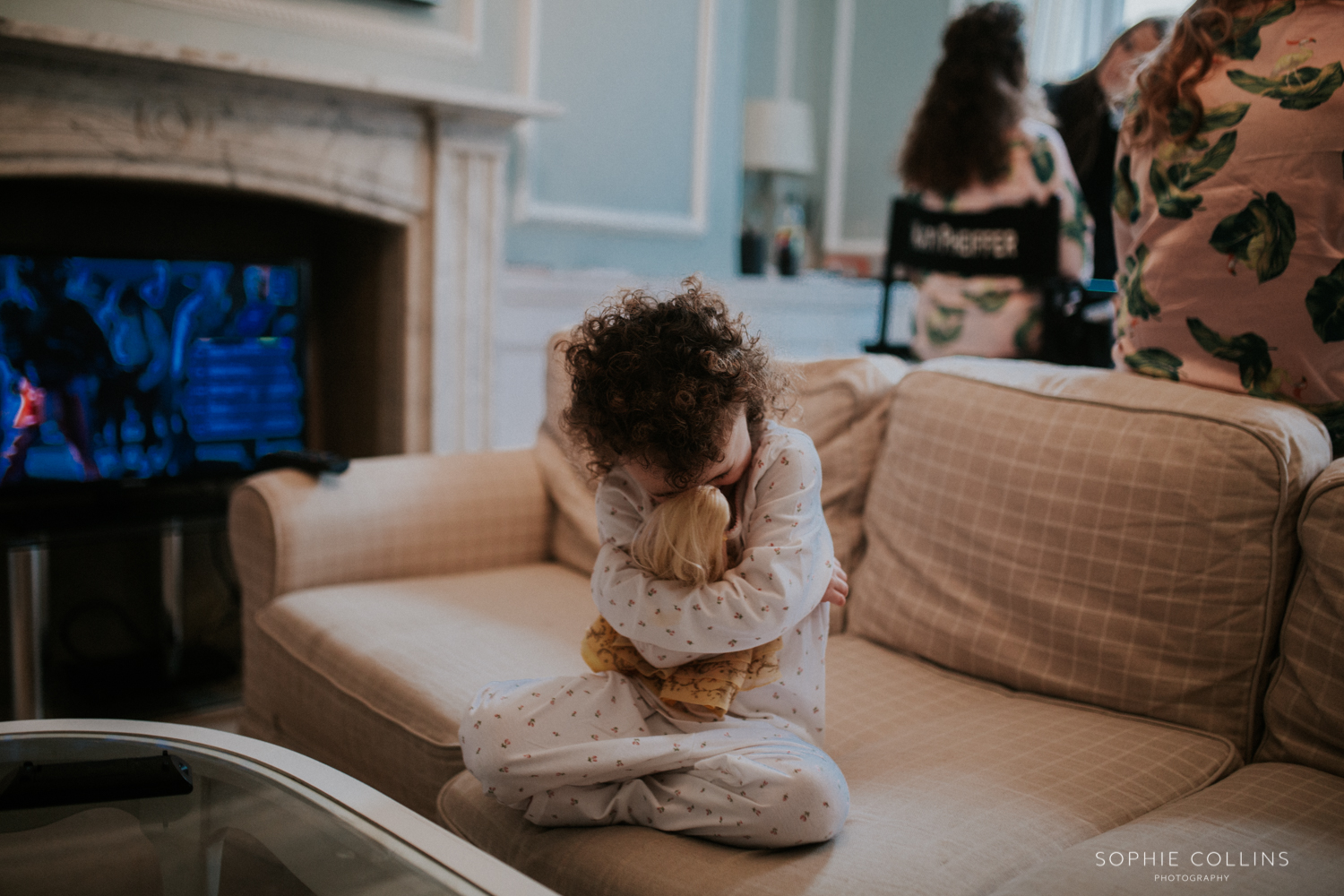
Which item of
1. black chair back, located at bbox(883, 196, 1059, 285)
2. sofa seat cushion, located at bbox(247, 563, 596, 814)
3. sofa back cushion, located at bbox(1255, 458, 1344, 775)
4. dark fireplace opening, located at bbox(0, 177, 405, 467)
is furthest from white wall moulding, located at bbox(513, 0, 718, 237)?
sofa back cushion, located at bbox(1255, 458, 1344, 775)

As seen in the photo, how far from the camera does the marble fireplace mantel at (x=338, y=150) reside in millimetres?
1994

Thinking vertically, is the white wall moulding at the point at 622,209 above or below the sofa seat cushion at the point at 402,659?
above

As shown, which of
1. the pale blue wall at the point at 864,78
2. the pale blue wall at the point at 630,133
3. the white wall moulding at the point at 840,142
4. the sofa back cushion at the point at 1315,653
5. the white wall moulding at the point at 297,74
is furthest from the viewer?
the white wall moulding at the point at 840,142

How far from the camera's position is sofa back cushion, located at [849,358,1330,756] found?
1.11 meters

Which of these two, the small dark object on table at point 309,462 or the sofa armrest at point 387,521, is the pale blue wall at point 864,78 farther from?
the small dark object on table at point 309,462

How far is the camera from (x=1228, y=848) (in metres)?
0.88

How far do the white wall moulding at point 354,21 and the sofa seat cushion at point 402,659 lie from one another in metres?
1.45

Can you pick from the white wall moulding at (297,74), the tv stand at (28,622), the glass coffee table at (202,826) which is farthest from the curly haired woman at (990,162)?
the tv stand at (28,622)

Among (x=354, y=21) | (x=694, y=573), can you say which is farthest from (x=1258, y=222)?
(x=354, y=21)

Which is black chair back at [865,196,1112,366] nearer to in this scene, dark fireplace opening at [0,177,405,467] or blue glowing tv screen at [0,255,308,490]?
dark fireplace opening at [0,177,405,467]

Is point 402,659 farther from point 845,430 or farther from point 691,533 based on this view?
point 845,430

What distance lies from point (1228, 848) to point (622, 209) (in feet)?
8.51

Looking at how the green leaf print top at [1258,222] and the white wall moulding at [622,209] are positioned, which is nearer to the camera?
the green leaf print top at [1258,222]

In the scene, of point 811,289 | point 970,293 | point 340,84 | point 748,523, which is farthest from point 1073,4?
point 748,523
